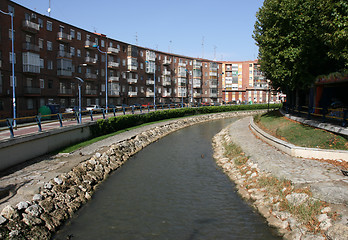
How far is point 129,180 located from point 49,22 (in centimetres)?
4168

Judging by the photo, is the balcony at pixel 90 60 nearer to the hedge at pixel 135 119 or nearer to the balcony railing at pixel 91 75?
the balcony railing at pixel 91 75

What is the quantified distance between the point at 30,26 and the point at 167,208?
4125cm

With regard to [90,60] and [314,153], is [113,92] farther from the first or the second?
[314,153]

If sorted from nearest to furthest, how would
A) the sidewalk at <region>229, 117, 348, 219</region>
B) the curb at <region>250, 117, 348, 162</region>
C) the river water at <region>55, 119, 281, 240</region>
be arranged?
the sidewalk at <region>229, 117, 348, 219</region>, the river water at <region>55, 119, 281, 240</region>, the curb at <region>250, 117, 348, 162</region>

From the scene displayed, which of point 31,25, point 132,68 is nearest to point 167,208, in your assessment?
point 31,25

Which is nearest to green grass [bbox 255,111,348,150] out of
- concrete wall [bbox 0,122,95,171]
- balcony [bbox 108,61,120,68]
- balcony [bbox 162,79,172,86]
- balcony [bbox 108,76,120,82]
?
concrete wall [bbox 0,122,95,171]

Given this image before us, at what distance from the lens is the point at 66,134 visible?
22703 mm

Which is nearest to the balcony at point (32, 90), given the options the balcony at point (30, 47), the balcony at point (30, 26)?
the balcony at point (30, 47)

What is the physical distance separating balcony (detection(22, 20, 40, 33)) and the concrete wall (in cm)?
2669

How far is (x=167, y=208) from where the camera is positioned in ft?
43.9

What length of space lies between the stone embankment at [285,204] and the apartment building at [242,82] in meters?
98.0

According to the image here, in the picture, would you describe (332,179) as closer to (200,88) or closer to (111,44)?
(111,44)

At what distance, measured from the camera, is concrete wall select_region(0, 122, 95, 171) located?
52.3 ft

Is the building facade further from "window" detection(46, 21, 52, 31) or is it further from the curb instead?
the curb
